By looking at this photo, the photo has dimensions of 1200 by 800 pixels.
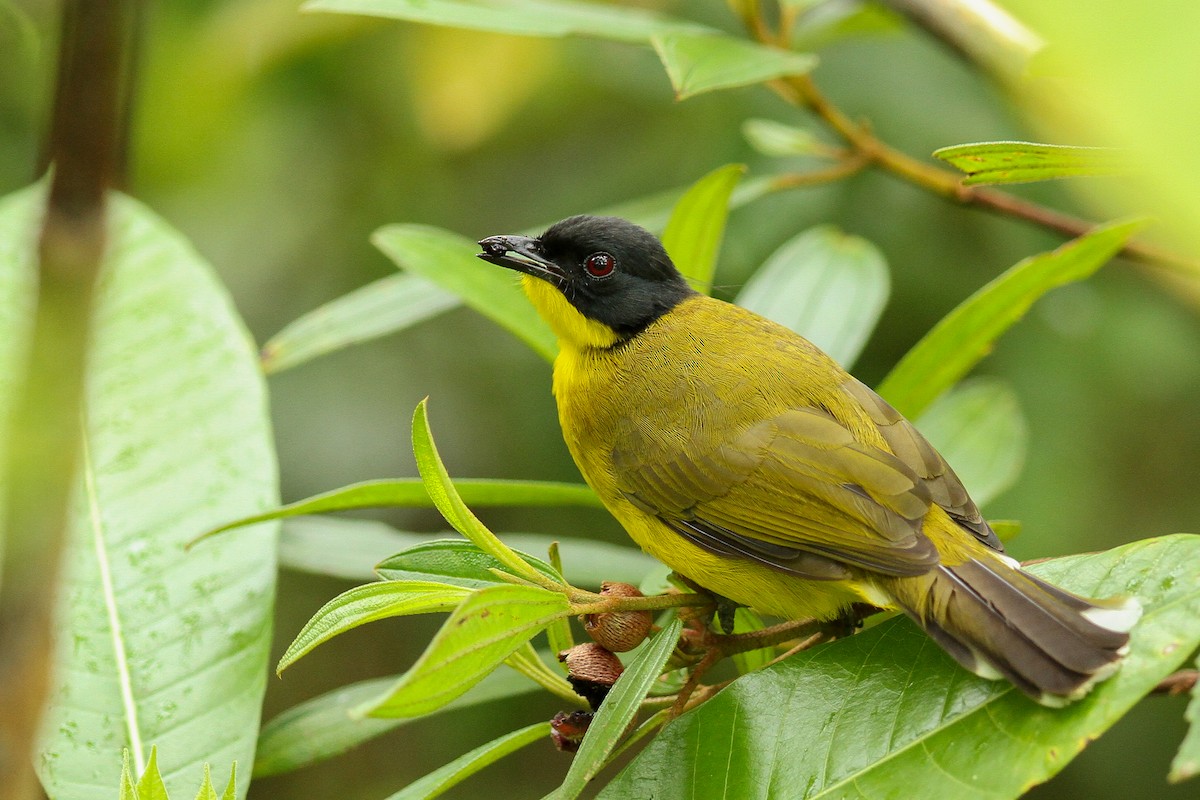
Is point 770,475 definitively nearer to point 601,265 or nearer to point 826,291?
point 826,291

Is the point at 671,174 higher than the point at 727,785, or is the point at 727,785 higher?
the point at 671,174

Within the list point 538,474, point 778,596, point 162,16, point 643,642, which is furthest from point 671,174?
point 643,642

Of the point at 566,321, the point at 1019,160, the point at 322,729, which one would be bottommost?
the point at 322,729

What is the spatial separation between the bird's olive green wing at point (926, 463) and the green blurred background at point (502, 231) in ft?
4.25

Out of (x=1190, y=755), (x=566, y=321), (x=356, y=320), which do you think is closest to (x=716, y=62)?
(x=566, y=321)

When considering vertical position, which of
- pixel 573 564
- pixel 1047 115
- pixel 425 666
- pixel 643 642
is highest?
pixel 1047 115

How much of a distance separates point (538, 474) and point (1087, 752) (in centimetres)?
199

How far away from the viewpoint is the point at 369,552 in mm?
2572

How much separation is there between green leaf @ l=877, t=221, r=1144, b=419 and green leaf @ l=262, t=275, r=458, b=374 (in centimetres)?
109

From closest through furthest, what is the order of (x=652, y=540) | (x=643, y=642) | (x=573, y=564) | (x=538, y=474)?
(x=643, y=642) < (x=652, y=540) < (x=573, y=564) < (x=538, y=474)

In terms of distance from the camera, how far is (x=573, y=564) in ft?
8.58

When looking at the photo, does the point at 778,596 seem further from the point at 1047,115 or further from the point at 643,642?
the point at 1047,115

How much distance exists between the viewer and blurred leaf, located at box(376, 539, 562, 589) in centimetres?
178

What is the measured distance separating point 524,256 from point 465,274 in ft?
1.07
